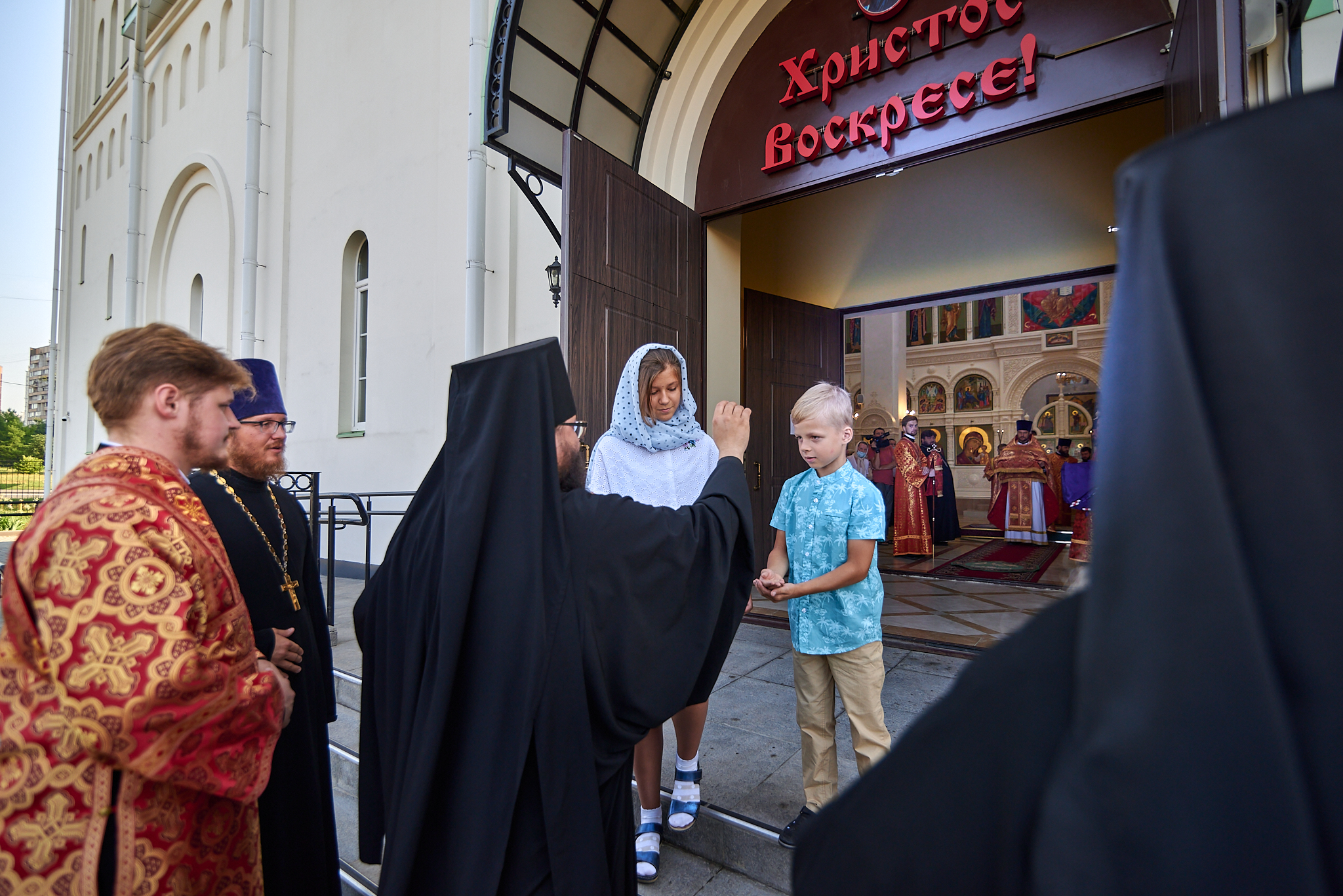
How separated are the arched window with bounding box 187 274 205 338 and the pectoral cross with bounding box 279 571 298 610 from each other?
1196cm

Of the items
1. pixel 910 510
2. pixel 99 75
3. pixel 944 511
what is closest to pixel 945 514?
pixel 944 511

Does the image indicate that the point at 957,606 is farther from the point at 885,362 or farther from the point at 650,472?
the point at 885,362

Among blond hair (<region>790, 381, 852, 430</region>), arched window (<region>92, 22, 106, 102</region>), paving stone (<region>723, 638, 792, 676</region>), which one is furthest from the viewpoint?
arched window (<region>92, 22, 106, 102</region>)

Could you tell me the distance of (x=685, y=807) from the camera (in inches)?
96.7

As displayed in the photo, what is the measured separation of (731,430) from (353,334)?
26.2ft

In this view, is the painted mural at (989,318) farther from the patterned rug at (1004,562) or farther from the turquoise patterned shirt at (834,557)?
the turquoise patterned shirt at (834,557)

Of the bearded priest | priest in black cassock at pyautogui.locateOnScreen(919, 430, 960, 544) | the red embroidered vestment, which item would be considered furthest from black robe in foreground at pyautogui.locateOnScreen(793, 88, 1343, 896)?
the bearded priest

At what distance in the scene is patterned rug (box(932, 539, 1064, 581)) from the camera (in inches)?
311

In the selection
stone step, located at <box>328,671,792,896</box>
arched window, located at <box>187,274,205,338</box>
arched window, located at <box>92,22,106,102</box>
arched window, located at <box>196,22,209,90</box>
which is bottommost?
stone step, located at <box>328,671,792,896</box>

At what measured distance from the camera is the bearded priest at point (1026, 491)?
11312 mm

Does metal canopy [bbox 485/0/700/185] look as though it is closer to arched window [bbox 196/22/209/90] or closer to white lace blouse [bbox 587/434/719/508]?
white lace blouse [bbox 587/434/719/508]

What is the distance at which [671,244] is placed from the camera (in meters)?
5.10

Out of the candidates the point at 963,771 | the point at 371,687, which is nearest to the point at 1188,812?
the point at 963,771

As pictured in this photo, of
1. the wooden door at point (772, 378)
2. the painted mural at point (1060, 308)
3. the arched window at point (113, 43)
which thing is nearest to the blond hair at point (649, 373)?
the wooden door at point (772, 378)
